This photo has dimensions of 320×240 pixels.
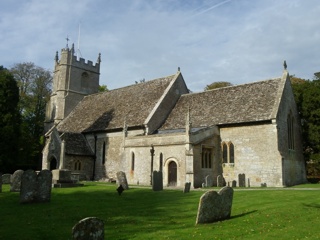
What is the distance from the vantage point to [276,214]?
1077 centimetres

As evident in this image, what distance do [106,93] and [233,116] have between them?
63.1ft

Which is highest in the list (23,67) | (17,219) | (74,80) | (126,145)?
(23,67)

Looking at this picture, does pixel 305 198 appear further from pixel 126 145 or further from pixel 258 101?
pixel 126 145

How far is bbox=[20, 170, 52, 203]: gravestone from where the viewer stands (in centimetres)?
1486

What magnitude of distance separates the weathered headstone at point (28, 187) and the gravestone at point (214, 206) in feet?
28.4

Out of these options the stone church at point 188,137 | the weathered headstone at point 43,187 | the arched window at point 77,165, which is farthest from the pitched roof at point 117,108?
the weathered headstone at point 43,187

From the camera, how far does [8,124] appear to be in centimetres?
3328

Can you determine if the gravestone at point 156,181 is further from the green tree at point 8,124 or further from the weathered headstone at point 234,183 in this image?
the green tree at point 8,124

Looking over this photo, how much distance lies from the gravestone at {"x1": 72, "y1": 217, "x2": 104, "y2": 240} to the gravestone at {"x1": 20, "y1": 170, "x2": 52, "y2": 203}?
926cm

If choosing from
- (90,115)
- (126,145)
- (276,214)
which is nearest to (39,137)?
(90,115)

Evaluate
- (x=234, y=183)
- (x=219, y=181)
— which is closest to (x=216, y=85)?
(x=219, y=181)

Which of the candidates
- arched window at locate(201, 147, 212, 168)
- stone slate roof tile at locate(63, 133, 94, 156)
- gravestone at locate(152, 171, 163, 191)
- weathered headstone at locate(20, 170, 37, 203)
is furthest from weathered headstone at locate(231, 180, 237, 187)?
stone slate roof tile at locate(63, 133, 94, 156)

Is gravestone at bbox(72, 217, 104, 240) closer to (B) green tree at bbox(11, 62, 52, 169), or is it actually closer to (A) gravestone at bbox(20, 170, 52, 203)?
(A) gravestone at bbox(20, 170, 52, 203)

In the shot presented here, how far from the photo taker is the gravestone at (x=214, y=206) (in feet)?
33.5
